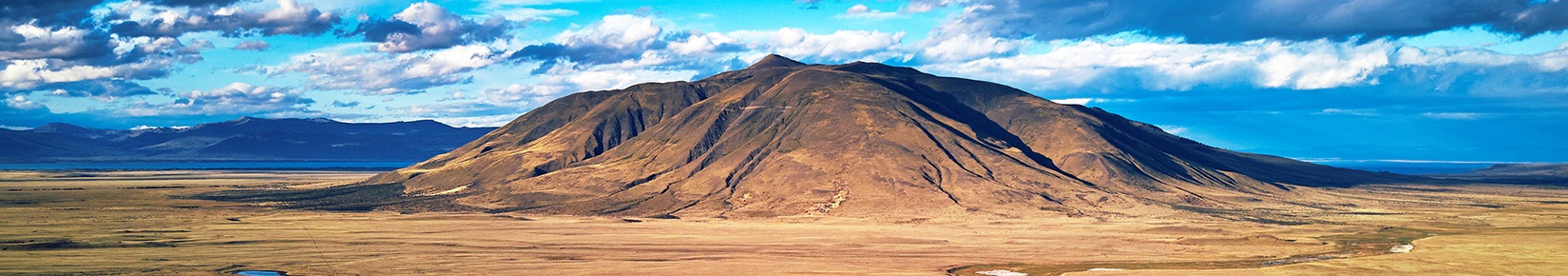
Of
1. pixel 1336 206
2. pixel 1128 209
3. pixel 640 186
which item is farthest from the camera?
pixel 640 186

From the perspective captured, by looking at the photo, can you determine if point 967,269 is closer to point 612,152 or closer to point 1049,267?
point 1049,267

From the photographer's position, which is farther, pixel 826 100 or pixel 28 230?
pixel 826 100

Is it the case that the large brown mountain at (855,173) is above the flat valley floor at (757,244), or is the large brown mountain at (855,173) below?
above

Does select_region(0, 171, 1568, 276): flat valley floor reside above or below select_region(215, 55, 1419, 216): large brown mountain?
below

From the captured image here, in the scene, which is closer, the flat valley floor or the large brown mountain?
the flat valley floor

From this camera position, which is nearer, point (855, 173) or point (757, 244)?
point (757, 244)

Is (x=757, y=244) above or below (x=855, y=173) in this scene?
below

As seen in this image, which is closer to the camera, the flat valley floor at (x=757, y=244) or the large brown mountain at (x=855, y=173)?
the flat valley floor at (x=757, y=244)

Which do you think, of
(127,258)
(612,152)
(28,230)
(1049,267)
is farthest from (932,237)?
(612,152)
